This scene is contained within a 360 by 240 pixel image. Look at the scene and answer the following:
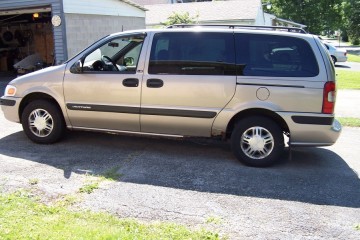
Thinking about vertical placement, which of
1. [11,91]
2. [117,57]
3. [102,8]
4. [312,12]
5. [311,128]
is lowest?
[311,128]

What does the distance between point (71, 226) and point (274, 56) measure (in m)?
3.40

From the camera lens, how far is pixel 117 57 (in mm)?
6391

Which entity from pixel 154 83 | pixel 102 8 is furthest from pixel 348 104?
pixel 102 8

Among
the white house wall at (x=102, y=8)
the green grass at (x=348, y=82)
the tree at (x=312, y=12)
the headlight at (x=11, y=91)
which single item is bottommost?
the green grass at (x=348, y=82)

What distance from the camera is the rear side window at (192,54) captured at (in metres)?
5.51

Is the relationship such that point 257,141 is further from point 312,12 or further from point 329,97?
point 312,12

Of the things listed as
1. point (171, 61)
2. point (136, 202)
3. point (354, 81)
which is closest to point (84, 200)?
point (136, 202)

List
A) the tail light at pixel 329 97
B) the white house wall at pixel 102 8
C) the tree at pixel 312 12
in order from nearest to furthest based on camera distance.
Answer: the tail light at pixel 329 97
the white house wall at pixel 102 8
the tree at pixel 312 12

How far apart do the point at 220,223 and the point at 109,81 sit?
115 inches

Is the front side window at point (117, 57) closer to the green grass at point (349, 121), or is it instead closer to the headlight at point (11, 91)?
the headlight at point (11, 91)

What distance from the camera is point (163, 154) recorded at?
6062 millimetres

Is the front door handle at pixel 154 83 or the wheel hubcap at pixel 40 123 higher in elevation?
the front door handle at pixel 154 83

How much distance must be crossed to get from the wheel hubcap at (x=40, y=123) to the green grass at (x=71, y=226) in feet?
7.69

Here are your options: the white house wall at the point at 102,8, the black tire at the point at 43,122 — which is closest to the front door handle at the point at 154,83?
the black tire at the point at 43,122
